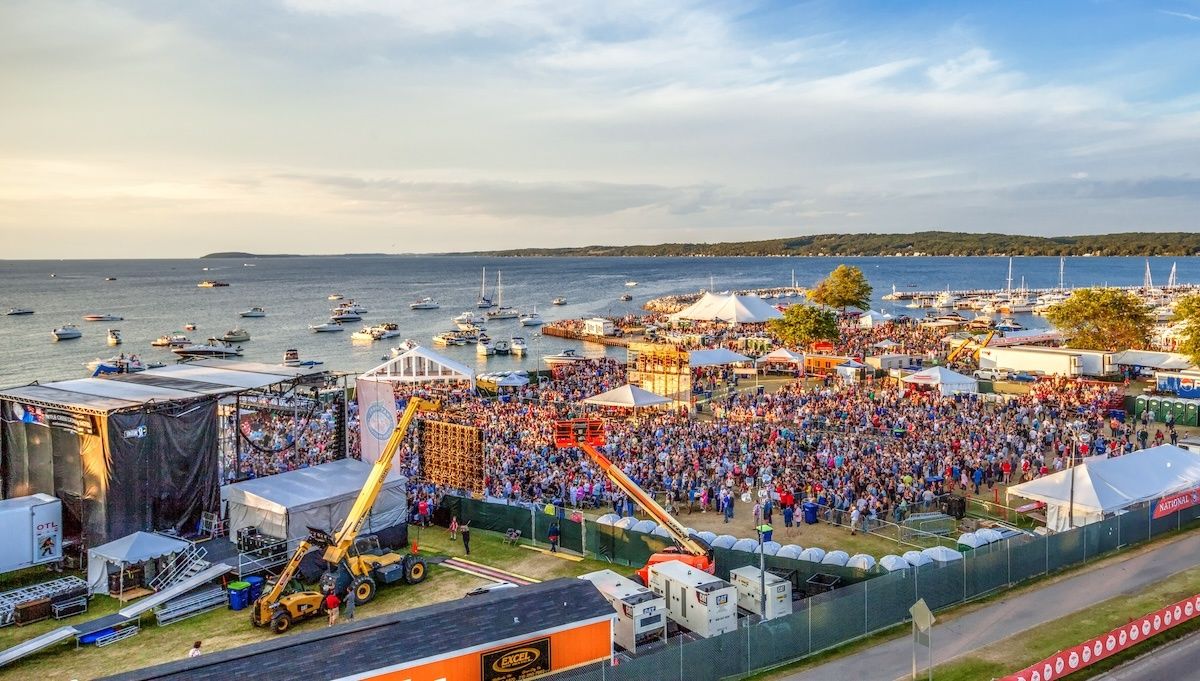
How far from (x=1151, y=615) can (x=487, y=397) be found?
106ft

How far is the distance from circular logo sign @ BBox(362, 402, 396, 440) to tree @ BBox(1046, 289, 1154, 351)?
140ft

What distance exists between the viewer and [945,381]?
123 feet

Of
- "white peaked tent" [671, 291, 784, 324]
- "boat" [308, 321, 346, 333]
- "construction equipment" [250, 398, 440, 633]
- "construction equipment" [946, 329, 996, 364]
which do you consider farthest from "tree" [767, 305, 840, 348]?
"boat" [308, 321, 346, 333]

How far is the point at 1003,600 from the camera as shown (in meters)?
16.5

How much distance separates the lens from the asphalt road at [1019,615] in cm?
1376

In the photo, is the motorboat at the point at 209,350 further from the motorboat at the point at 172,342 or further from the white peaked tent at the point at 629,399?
the white peaked tent at the point at 629,399

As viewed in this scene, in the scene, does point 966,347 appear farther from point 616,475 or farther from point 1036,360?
point 616,475

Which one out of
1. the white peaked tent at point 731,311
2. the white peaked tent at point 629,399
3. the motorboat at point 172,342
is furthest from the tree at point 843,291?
the motorboat at point 172,342

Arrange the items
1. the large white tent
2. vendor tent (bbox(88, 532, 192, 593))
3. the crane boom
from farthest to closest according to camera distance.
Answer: the large white tent, vendor tent (bbox(88, 532, 192, 593)), the crane boom

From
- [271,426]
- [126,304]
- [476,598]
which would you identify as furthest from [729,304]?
[126,304]

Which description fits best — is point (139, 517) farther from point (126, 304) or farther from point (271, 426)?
point (126, 304)

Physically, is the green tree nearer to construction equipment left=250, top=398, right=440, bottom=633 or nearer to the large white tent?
the large white tent

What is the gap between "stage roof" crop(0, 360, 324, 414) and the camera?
21.2 meters

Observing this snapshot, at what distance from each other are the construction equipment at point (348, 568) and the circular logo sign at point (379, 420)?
176 inches
